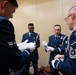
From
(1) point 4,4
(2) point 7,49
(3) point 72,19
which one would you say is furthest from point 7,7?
(3) point 72,19

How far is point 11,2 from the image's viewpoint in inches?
43.5

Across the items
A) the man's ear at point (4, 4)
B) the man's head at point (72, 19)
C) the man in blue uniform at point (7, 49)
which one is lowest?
the man in blue uniform at point (7, 49)

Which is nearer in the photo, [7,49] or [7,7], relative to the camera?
[7,49]

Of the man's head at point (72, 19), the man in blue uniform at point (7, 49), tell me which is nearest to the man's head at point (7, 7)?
the man in blue uniform at point (7, 49)

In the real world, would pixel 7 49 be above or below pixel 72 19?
below

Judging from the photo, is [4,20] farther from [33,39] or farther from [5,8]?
[33,39]

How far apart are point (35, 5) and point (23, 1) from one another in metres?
0.50

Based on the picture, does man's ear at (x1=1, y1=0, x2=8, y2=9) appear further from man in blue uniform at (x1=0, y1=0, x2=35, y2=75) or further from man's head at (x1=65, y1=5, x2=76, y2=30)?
man's head at (x1=65, y1=5, x2=76, y2=30)

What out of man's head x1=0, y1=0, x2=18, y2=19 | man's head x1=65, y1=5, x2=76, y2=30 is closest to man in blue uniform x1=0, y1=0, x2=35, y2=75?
man's head x1=0, y1=0, x2=18, y2=19

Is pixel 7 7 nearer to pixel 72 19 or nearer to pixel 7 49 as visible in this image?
pixel 7 49

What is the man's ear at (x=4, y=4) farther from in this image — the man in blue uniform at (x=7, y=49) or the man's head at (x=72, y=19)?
the man's head at (x=72, y=19)

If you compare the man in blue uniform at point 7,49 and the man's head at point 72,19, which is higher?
the man's head at point 72,19

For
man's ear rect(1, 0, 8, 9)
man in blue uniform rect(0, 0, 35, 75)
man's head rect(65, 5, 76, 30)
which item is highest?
man's ear rect(1, 0, 8, 9)

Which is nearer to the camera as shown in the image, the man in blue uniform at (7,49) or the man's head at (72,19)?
the man in blue uniform at (7,49)
